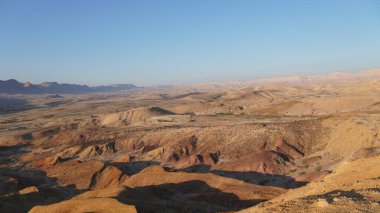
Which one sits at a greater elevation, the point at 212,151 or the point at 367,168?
the point at 367,168

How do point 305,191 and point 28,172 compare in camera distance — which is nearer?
point 305,191

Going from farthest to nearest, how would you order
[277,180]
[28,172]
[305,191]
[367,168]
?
[28,172] < [277,180] < [367,168] < [305,191]

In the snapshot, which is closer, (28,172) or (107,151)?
(28,172)

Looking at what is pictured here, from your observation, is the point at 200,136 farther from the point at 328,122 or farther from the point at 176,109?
the point at 176,109

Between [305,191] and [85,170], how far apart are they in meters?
26.5

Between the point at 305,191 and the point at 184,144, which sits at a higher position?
the point at 305,191

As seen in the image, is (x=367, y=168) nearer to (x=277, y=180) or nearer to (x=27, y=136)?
(x=277, y=180)

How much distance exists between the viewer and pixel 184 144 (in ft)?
143

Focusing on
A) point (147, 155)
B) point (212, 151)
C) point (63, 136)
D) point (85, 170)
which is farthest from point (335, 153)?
point (63, 136)

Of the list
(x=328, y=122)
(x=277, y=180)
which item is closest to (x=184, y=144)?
(x=277, y=180)

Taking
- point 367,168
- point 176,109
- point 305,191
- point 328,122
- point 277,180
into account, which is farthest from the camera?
point 176,109

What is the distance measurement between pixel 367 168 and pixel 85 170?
26823 mm

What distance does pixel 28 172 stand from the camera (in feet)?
136

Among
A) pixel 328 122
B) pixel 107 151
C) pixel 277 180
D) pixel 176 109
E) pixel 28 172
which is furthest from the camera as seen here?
pixel 176 109
